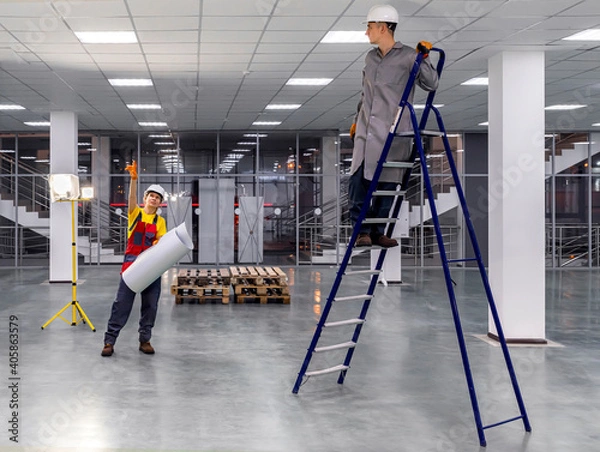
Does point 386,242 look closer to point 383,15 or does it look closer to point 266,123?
point 383,15

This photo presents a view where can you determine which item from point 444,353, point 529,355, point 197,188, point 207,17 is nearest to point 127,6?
point 207,17

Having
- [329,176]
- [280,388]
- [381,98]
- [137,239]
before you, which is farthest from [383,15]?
[329,176]

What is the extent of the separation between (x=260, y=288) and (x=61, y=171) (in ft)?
19.4

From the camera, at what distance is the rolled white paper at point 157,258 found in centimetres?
621

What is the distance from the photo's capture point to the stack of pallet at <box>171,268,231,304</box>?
35.5 ft

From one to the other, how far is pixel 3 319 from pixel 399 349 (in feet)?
19.6

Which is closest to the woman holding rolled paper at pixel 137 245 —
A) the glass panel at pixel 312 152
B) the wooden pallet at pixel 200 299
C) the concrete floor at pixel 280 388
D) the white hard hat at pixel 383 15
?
the concrete floor at pixel 280 388

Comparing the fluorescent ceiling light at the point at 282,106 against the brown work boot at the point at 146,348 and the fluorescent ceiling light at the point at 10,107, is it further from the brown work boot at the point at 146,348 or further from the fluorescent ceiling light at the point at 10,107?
the brown work boot at the point at 146,348

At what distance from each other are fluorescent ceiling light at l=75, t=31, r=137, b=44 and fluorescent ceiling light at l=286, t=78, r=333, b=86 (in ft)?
10.7

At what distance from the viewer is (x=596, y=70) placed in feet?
30.8

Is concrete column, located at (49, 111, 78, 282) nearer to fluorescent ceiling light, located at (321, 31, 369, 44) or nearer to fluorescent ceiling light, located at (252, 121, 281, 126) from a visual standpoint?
fluorescent ceiling light, located at (252, 121, 281, 126)

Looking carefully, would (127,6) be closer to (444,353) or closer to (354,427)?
(354,427)

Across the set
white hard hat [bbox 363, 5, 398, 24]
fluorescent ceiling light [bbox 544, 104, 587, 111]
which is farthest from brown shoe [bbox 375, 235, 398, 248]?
fluorescent ceiling light [bbox 544, 104, 587, 111]

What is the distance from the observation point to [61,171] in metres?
13.6
